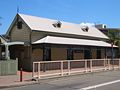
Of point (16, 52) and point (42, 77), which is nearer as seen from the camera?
point (42, 77)

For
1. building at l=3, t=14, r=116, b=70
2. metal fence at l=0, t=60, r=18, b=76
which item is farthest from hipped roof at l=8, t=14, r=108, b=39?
metal fence at l=0, t=60, r=18, b=76

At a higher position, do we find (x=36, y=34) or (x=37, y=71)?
(x=36, y=34)

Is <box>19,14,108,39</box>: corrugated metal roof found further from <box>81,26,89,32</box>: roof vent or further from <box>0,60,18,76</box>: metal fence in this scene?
<box>0,60,18,76</box>: metal fence

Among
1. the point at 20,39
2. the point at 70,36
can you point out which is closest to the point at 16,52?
the point at 20,39

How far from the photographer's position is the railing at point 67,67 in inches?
797

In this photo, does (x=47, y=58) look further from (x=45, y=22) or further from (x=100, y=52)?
(x=100, y=52)

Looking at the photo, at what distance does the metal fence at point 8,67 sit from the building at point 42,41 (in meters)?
4.57

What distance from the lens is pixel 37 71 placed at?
20000 millimetres

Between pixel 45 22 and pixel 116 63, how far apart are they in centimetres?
960

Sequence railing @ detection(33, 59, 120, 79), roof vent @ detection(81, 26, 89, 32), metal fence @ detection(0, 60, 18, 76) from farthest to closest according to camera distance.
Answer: roof vent @ detection(81, 26, 89, 32) → metal fence @ detection(0, 60, 18, 76) → railing @ detection(33, 59, 120, 79)

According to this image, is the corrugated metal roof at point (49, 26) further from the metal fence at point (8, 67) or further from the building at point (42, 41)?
the metal fence at point (8, 67)

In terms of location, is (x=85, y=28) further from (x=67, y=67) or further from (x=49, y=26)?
(x=67, y=67)

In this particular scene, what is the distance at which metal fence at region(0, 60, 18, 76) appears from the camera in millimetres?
23641

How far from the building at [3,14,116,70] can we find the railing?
4325 millimetres
